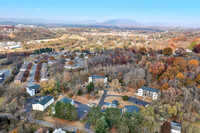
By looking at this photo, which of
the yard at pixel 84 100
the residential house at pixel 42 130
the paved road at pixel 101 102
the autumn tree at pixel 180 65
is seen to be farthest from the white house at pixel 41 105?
the autumn tree at pixel 180 65

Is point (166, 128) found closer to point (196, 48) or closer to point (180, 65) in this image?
point (180, 65)

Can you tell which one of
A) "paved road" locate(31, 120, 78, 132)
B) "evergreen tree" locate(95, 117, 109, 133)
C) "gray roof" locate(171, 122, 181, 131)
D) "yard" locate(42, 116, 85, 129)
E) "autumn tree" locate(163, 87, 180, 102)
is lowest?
"paved road" locate(31, 120, 78, 132)

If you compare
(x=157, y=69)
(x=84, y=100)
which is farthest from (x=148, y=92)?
(x=84, y=100)

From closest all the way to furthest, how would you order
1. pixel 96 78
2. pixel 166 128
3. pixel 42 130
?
pixel 42 130 < pixel 166 128 < pixel 96 78

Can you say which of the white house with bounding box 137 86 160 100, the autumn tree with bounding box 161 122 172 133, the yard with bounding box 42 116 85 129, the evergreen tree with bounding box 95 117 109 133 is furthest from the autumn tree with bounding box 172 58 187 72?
the yard with bounding box 42 116 85 129

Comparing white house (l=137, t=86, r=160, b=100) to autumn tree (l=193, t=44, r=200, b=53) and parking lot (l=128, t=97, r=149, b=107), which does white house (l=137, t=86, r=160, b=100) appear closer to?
parking lot (l=128, t=97, r=149, b=107)

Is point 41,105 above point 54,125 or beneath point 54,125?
above

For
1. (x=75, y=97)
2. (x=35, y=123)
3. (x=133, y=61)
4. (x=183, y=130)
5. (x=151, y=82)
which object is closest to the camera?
(x=183, y=130)

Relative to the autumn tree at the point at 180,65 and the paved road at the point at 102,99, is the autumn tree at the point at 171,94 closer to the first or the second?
the autumn tree at the point at 180,65

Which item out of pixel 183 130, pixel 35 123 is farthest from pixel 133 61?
pixel 35 123

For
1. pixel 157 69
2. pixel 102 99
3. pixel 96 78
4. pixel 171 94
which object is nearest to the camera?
pixel 171 94

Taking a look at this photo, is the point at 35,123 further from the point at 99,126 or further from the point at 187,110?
the point at 187,110
